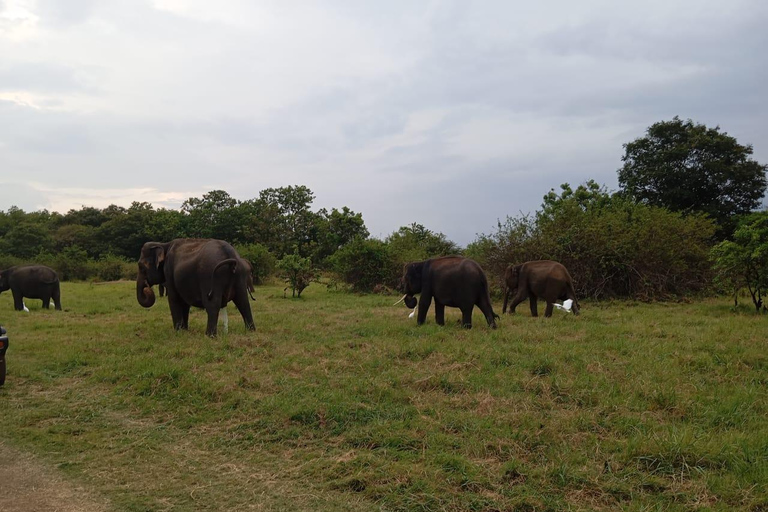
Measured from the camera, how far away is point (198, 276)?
992cm

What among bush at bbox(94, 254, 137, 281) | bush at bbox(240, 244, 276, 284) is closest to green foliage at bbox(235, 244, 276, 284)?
bush at bbox(240, 244, 276, 284)

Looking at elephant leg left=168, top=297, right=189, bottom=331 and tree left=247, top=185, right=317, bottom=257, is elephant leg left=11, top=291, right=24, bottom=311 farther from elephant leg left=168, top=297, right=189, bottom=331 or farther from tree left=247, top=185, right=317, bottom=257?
tree left=247, top=185, right=317, bottom=257

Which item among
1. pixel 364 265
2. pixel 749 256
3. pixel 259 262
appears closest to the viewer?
pixel 749 256

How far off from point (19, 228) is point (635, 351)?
45535 millimetres

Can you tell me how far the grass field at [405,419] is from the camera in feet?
13.0

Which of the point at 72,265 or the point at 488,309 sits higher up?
the point at 72,265

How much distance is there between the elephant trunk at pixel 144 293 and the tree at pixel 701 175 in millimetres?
24952

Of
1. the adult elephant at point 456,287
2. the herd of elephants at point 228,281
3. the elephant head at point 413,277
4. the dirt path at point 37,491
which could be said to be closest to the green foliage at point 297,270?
the herd of elephants at point 228,281

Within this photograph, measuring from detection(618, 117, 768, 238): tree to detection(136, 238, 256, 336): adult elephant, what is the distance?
949 inches

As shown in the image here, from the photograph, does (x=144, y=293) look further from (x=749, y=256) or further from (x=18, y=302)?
(x=749, y=256)

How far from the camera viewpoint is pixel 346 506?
12.5 ft

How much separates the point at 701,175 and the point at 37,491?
31104mm

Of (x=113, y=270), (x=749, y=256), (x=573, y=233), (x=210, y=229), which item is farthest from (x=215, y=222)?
(x=749, y=256)

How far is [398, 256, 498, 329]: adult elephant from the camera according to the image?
10.6 metres
